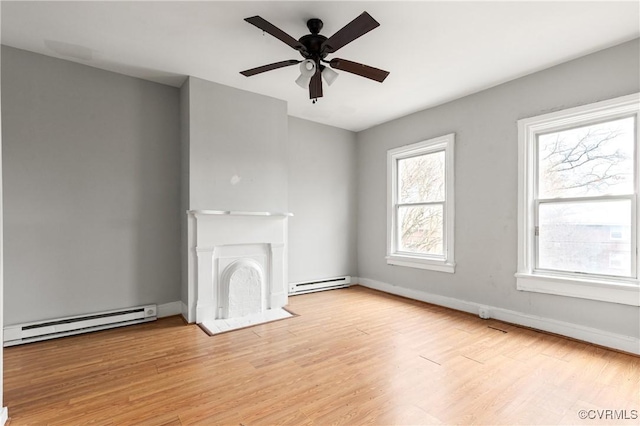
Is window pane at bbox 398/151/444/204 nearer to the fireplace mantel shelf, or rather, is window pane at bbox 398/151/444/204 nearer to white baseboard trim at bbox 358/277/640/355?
white baseboard trim at bbox 358/277/640/355

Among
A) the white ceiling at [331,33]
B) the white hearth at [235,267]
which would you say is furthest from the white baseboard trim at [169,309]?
the white ceiling at [331,33]

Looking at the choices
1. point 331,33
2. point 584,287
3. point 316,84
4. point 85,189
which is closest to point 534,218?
point 584,287

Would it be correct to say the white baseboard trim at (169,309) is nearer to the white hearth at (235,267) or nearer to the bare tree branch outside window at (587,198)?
the white hearth at (235,267)

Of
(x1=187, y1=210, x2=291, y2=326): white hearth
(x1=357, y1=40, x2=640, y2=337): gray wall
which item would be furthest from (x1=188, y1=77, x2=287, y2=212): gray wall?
(x1=357, y1=40, x2=640, y2=337): gray wall

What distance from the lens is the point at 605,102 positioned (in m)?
2.83

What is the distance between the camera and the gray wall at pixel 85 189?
2.91m

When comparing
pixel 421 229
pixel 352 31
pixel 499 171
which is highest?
pixel 352 31

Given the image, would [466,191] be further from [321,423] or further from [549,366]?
[321,423]

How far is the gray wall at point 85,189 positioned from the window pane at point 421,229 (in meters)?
3.14

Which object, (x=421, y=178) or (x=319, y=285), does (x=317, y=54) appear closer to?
(x=421, y=178)

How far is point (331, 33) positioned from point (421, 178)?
8.54 feet

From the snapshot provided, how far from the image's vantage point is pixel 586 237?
9.96 feet

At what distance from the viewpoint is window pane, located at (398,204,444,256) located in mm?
4359

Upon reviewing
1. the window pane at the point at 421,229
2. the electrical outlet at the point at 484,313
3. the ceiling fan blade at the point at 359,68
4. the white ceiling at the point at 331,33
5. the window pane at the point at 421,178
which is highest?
the white ceiling at the point at 331,33
